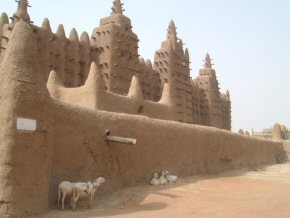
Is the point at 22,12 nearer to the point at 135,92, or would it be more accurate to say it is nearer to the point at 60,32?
the point at 60,32

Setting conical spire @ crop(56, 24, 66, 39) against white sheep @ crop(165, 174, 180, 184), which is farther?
conical spire @ crop(56, 24, 66, 39)

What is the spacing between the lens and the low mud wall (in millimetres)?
9594

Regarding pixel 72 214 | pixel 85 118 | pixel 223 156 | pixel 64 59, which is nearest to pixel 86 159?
pixel 85 118

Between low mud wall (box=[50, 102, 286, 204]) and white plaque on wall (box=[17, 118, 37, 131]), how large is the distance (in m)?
0.95

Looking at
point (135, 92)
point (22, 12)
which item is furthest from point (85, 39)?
point (135, 92)

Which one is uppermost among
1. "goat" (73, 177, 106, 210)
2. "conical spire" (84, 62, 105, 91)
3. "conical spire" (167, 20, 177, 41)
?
"conical spire" (167, 20, 177, 41)

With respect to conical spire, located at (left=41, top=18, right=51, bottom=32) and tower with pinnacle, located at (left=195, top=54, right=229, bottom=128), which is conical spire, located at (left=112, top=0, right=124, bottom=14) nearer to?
conical spire, located at (left=41, top=18, right=51, bottom=32)

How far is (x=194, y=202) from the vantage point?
1041cm

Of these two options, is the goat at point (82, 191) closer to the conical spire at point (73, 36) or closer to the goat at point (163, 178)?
the goat at point (163, 178)

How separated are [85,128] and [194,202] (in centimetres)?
358

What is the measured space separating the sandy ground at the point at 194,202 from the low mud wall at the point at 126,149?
691 millimetres

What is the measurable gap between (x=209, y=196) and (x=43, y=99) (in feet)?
19.0

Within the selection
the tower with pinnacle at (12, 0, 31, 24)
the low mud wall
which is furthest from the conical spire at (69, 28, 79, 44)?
the low mud wall

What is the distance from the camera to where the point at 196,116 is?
41.5m
